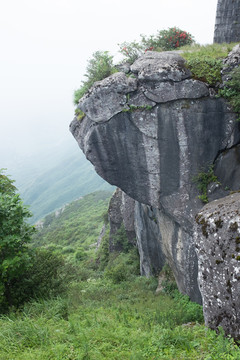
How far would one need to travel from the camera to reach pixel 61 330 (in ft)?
22.2

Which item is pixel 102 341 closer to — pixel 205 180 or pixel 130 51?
pixel 205 180

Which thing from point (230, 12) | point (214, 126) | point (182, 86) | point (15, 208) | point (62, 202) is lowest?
point (62, 202)

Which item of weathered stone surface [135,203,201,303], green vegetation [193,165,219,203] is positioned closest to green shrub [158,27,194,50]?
green vegetation [193,165,219,203]

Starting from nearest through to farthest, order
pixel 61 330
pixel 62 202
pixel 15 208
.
Result: pixel 61 330 → pixel 15 208 → pixel 62 202

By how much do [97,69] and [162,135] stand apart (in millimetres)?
4688

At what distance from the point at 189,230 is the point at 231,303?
5.85 meters

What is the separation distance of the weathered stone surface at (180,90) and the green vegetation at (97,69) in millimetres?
2773

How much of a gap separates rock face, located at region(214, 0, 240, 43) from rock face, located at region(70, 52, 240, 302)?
4782 mm

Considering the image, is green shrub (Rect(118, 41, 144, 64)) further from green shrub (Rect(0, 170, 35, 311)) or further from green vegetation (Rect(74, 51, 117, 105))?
green shrub (Rect(0, 170, 35, 311))

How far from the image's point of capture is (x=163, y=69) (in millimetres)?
11227

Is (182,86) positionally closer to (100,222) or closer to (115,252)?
(115,252)

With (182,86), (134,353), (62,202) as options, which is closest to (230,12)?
(182,86)

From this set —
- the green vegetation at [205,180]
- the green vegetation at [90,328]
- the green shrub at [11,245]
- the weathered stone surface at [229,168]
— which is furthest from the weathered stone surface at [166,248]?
the green shrub at [11,245]

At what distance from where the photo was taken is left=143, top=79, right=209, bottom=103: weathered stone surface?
11.3 m
